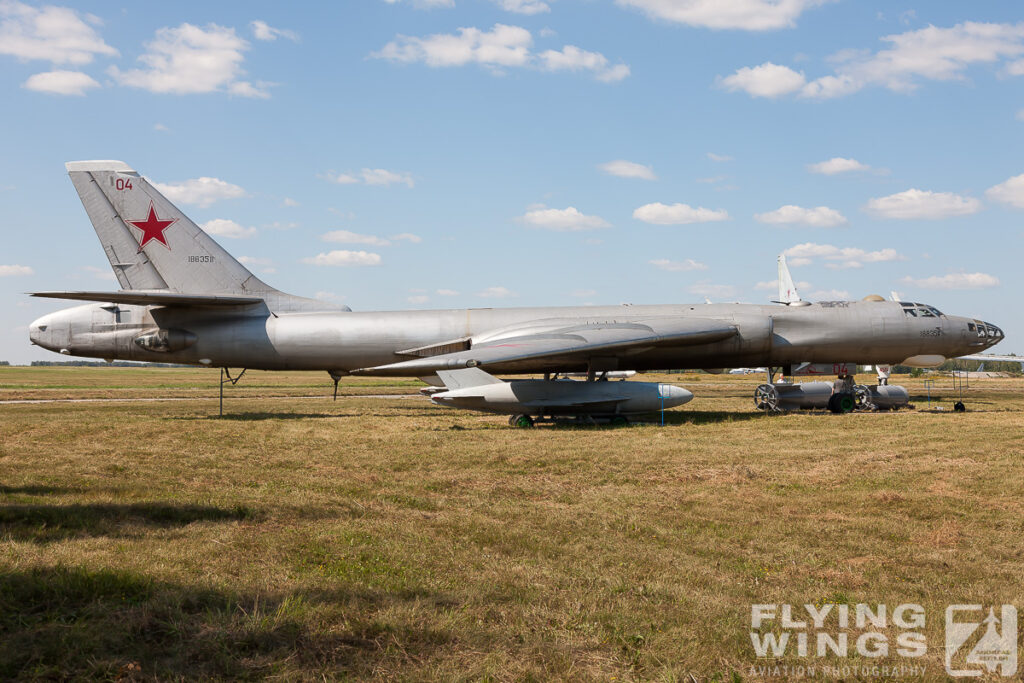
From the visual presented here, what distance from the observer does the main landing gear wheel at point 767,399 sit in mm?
23781

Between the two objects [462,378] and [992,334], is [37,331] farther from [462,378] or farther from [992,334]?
[992,334]

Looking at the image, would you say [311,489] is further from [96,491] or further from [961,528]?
[961,528]

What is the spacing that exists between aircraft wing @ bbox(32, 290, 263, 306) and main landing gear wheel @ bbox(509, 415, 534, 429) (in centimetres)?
843

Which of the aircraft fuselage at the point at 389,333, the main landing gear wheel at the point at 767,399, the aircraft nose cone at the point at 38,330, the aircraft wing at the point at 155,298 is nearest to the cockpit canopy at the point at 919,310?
the aircraft fuselage at the point at 389,333

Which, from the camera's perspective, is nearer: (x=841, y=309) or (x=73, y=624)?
(x=73, y=624)

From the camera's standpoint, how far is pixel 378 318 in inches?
833

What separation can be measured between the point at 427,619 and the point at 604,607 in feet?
4.10

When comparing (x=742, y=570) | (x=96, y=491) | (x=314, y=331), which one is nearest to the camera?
(x=742, y=570)

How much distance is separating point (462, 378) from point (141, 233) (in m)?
10.7

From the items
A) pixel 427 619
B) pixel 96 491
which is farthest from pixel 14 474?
pixel 427 619

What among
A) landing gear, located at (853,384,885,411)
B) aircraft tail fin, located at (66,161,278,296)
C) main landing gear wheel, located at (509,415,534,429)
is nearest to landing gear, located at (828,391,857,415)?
landing gear, located at (853,384,885,411)

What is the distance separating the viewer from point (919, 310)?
2233 cm

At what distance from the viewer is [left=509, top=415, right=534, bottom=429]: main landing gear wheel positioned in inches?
735

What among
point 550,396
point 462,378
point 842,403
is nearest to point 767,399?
point 842,403
